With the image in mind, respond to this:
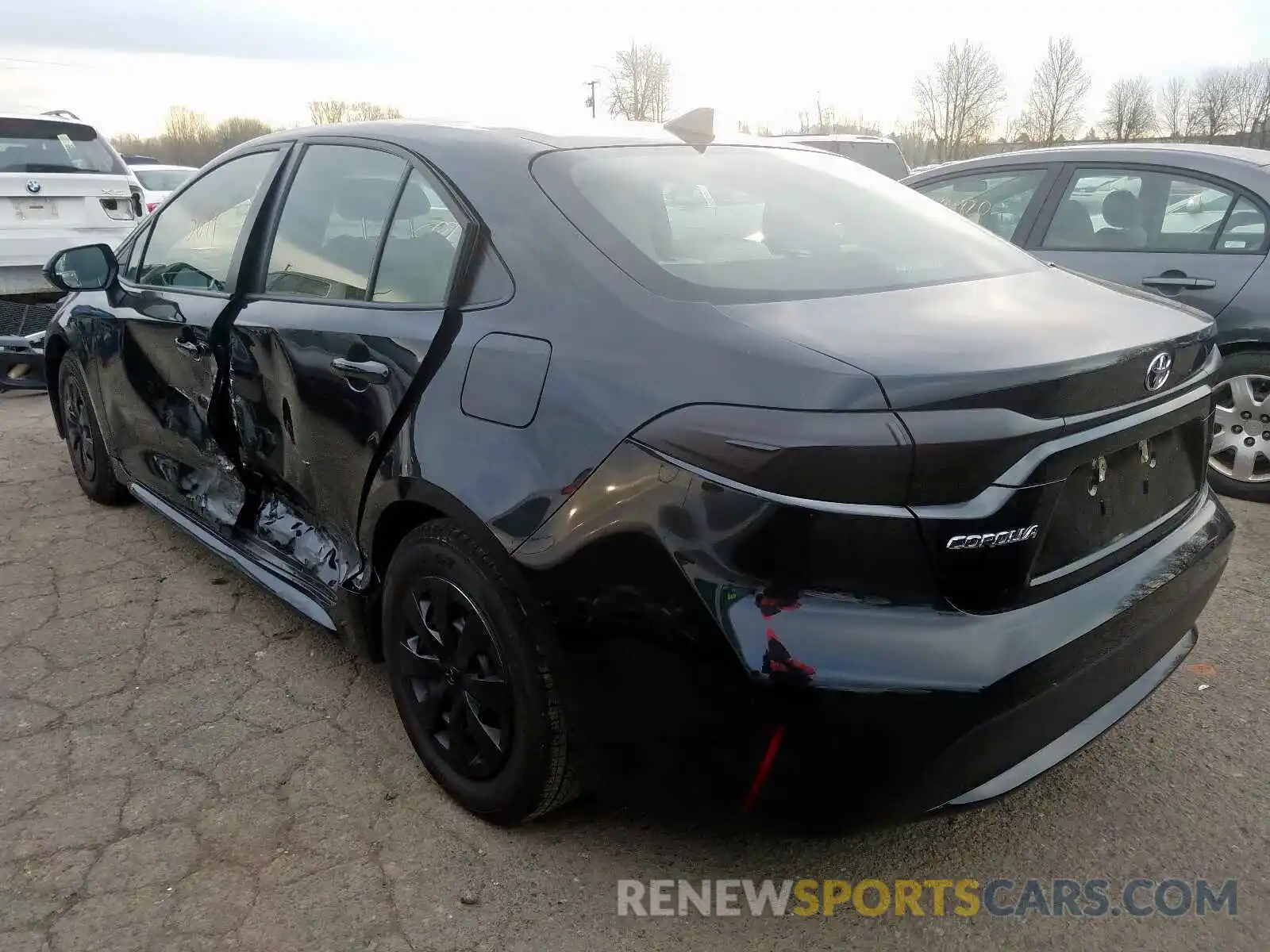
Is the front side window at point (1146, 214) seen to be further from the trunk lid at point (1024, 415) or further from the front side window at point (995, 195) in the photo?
the trunk lid at point (1024, 415)

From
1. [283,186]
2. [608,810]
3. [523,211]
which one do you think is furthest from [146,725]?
[523,211]

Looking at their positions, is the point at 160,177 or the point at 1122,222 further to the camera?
the point at 160,177

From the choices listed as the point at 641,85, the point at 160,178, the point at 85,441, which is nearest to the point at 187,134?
the point at 641,85

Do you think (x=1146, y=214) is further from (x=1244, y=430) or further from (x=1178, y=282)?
(x=1244, y=430)

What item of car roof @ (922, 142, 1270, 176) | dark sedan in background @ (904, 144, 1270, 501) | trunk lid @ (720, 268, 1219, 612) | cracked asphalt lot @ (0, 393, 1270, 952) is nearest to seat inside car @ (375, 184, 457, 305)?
trunk lid @ (720, 268, 1219, 612)

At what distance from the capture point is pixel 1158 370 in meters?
1.91

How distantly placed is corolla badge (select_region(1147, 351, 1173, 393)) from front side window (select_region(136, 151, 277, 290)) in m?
2.49

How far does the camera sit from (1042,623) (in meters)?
1.73

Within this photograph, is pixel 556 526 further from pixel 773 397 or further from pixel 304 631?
pixel 304 631

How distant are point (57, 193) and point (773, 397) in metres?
8.37

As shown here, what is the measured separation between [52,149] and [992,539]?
928cm

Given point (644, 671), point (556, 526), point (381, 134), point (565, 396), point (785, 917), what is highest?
point (381, 134)

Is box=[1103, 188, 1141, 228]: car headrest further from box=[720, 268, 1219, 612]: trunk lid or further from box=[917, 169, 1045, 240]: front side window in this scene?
box=[720, 268, 1219, 612]: trunk lid

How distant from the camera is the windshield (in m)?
15.5
